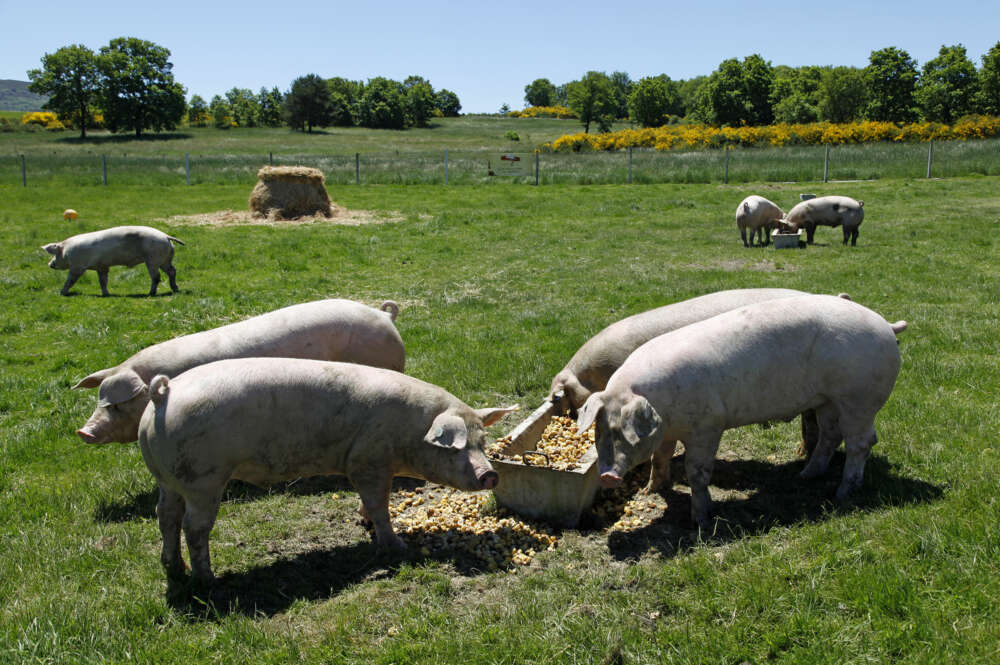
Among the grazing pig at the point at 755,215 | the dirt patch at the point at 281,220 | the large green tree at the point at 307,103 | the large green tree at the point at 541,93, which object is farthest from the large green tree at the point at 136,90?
the large green tree at the point at 541,93

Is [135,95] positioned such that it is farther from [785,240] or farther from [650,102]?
[785,240]

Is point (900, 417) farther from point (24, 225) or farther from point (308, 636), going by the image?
point (24, 225)

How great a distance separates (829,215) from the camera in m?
15.6

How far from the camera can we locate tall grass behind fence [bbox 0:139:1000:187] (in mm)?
27906

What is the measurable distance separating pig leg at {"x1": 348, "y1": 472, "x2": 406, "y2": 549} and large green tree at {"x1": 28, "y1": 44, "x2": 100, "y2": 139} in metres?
85.0

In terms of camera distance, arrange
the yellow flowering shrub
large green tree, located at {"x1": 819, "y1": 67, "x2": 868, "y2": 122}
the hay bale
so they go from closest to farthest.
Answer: the hay bale, large green tree, located at {"x1": 819, "y1": 67, "x2": 868, "y2": 122}, the yellow flowering shrub

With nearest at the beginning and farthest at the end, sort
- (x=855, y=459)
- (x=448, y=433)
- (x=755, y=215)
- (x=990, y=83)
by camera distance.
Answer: (x=448, y=433), (x=855, y=459), (x=755, y=215), (x=990, y=83)

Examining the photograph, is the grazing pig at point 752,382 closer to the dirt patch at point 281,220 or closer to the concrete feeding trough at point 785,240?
the concrete feeding trough at point 785,240

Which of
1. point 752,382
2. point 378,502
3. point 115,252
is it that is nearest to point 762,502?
point 752,382

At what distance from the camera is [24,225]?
61.0ft

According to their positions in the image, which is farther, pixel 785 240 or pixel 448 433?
pixel 785 240

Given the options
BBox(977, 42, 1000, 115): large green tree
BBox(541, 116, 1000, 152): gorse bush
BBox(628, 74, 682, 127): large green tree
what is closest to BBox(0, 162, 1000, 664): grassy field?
BBox(541, 116, 1000, 152): gorse bush

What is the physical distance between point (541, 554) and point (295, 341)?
274cm

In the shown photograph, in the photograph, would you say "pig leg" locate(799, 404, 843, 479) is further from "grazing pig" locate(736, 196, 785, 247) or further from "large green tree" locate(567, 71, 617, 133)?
"large green tree" locate(567, 71, 617, 133)
